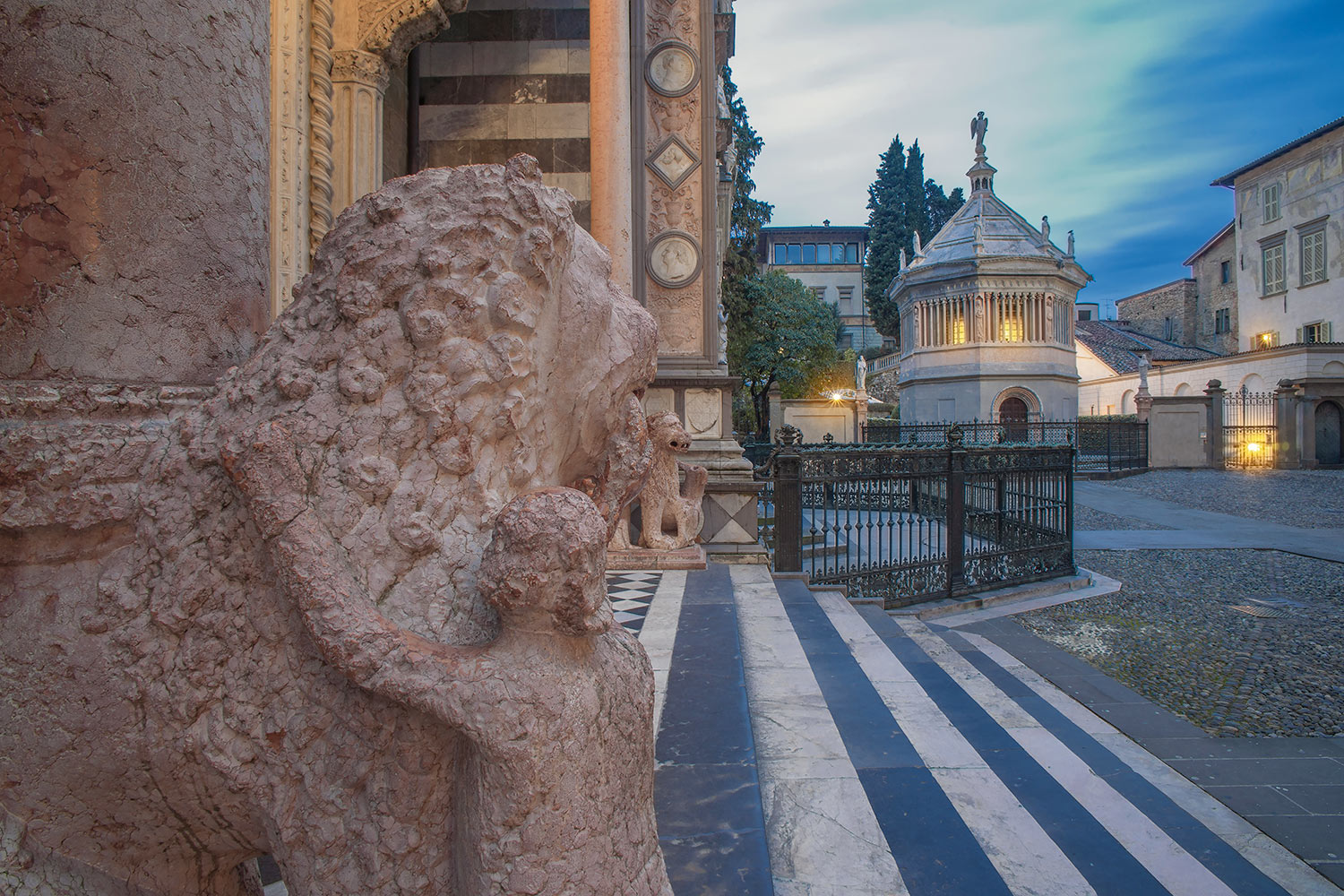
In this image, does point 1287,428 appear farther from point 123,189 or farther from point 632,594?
point 123,189

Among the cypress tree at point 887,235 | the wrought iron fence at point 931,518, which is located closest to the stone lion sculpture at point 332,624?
the wrought iron fence at point 931,518

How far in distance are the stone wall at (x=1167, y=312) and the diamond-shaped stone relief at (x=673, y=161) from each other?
52.0 m

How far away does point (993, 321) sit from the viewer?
36.8 meters

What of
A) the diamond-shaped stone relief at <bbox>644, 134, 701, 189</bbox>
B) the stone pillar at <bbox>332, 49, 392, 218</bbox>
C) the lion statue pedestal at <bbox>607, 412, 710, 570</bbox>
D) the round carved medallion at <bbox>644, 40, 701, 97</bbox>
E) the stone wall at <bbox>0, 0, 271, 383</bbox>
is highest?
the round carved medallion at <bbox>644, 40, 701, 97</bbox>

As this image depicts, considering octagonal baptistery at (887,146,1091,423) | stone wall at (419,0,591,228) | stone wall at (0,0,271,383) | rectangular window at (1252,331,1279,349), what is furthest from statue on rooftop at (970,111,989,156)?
stone wall at (0,0,271,383)

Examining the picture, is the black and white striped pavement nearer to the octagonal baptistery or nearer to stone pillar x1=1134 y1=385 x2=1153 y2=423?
stone pillar x1=1134 y1=385 x2=1153 y2=423

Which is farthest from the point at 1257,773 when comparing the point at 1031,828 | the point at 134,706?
the point at 134,706

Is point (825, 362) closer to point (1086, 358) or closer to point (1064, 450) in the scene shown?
point (1086, 358)

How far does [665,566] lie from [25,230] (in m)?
5.27

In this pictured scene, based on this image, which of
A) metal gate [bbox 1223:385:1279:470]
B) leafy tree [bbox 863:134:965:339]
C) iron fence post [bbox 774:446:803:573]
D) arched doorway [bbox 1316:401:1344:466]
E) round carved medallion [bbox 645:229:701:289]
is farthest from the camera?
leafy tree [bbox 863:134:965:339]

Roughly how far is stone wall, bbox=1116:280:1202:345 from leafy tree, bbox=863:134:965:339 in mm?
16353

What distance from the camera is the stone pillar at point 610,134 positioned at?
5.37m

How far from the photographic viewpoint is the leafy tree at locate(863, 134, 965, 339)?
47.6 metres

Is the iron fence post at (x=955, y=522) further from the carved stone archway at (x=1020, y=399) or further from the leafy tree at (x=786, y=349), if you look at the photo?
the carved stone archway at (x=1020, y=399)
